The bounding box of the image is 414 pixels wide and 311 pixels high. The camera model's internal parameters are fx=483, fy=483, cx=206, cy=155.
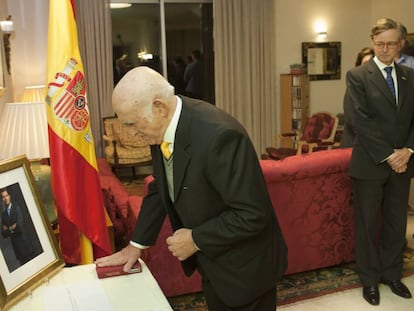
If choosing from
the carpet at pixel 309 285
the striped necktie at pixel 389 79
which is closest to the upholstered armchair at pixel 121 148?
the carpet at pixel 309 285

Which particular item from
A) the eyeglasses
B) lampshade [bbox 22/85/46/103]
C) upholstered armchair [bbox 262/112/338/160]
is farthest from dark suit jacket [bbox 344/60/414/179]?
upholstered armchair [bbox 262/112/338/160]

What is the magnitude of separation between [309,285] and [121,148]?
13.0 ft

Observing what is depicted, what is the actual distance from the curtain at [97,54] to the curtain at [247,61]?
1597mm

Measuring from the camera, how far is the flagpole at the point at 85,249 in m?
2.19

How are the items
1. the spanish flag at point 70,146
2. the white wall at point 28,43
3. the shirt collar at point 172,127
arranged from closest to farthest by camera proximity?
the shirt collar at point 172,127 < the spanish flag at point 70,146 < the white wall at point 28,43

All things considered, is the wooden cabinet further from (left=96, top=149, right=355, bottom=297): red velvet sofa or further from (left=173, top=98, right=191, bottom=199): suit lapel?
(left=173, top=98, right=191, bottom=199): suit lapel

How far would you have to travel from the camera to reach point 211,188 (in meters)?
1.42

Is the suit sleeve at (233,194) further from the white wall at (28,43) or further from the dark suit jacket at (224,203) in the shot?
the white wall at (28,43)

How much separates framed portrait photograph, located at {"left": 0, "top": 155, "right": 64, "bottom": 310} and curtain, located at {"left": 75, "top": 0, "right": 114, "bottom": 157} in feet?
17.3

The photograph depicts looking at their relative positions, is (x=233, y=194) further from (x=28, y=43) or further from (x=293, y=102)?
(x=293, y=102)

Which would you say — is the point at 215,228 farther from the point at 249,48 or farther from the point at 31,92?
the point at 249,48

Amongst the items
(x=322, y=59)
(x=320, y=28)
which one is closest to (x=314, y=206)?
(x=322, y=59)

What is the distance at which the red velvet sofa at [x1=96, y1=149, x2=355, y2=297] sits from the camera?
2.94 meters

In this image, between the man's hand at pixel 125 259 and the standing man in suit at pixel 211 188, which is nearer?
the standing man in suit at pixel 211 188
